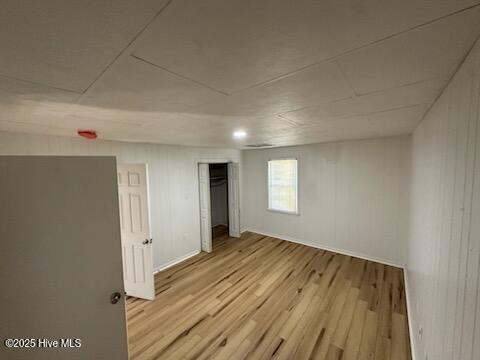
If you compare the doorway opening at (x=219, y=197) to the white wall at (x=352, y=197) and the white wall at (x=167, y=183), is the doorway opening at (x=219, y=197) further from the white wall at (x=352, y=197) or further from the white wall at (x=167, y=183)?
the white wall at (x=352, y=197)

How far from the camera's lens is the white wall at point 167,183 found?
105 inches

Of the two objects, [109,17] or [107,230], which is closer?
[109,17]

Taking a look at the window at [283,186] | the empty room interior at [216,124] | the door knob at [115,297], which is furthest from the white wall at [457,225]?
the window at [283,186]

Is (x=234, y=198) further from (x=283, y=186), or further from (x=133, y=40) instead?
(x=133, y=40)

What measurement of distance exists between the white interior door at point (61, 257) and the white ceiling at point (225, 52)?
45cm

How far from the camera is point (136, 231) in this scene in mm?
2789

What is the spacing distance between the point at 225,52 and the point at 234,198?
4437 mm

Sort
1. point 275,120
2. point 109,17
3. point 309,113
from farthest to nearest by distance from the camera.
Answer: point 275,120 < point 309,113 < point 109,17

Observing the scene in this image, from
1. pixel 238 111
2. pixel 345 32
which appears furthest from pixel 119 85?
pixel 345 32

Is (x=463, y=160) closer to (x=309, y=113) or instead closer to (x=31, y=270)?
(x=309, y=113)

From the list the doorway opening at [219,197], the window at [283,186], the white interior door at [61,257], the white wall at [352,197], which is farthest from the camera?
the doorway opening at [219,197]

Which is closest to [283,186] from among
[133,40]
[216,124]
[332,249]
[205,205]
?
[332,249]

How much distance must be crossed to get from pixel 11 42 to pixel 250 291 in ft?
10.4

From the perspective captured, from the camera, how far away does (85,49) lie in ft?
2.14
